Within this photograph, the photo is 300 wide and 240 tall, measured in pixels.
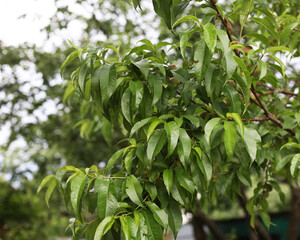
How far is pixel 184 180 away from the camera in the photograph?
3.85ft

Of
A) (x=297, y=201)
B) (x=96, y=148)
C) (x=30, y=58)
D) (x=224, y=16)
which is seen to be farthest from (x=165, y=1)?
(x=297, y=201)

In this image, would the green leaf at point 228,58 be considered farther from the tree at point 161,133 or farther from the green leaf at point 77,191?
the green leaf at point 77,191

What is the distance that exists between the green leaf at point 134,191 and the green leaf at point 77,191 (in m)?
0.14

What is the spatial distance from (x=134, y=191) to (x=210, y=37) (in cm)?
52

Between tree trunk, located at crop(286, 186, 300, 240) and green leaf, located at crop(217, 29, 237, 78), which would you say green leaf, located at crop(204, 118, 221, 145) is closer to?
green leaf, located at crop(217, 29, 237, 78)

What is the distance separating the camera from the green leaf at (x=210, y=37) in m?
1.08

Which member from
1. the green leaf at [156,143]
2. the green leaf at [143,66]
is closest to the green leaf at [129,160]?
the green leaf at [156,143]

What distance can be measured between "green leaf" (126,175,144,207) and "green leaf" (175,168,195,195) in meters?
0.13

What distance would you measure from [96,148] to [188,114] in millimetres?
2627

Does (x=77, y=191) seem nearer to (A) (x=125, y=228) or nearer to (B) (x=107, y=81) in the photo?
(A) (x=125, y=228)

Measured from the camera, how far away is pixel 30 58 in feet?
13.3

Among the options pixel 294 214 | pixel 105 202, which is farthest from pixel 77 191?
pixel 294 214

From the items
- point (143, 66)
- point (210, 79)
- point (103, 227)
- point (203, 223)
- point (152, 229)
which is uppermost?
point (143, 66)

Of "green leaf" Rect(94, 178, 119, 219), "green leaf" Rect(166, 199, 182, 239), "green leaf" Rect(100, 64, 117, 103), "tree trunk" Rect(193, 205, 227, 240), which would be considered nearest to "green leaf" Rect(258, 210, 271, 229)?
"green leaf" Rect(166, 199, 182, 239)
